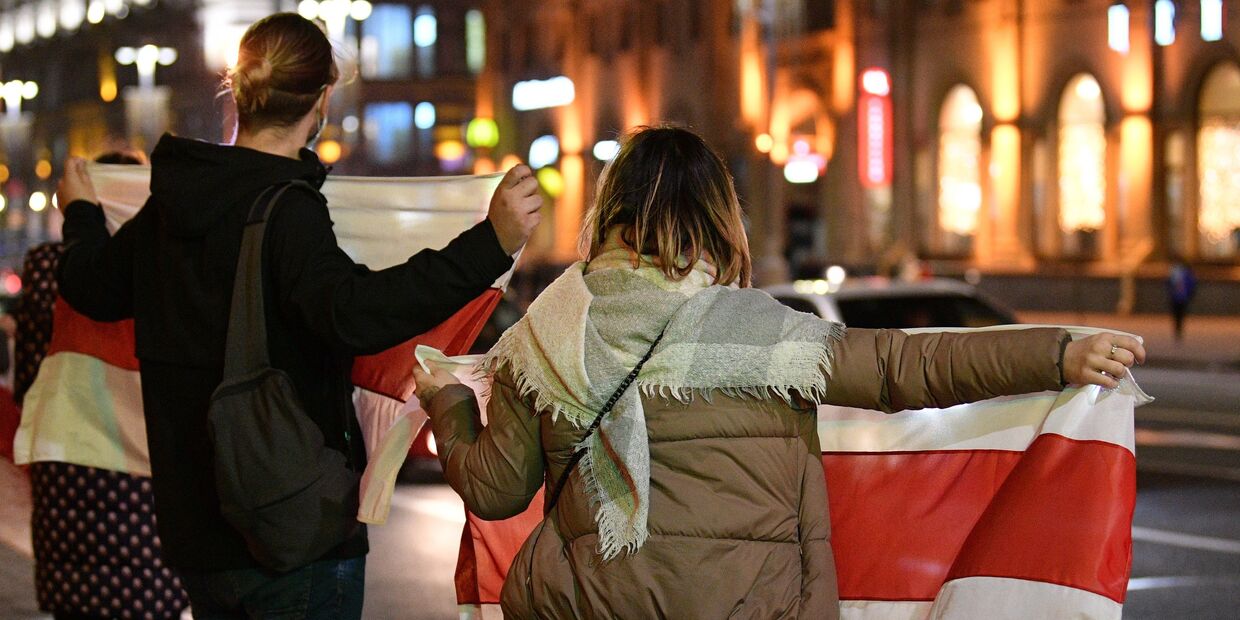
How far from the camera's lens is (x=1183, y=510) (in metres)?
10.8

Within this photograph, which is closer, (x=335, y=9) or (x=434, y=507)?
(x=434, y=507)

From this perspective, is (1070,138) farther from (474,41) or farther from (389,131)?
(389,131)

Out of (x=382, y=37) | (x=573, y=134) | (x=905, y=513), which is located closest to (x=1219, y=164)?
(x=573, y=134)

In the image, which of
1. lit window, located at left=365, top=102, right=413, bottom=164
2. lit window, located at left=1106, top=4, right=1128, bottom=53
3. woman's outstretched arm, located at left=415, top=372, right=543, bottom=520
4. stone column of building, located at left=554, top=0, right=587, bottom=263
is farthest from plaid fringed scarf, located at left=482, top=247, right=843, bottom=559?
lit window, located at left=365, top=102, right=413, bottom=164

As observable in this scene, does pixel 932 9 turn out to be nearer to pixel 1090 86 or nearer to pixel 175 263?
pixel 1090 86

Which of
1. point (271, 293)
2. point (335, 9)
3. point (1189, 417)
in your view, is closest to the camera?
point (271, 293)

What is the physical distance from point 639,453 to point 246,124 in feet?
4.04

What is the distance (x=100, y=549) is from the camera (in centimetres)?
466

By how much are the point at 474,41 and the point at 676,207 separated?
209 ft

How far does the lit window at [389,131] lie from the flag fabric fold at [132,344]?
6509cm

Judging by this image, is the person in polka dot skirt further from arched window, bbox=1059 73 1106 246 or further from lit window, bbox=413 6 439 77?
lit window, bbox=413 6 439 77

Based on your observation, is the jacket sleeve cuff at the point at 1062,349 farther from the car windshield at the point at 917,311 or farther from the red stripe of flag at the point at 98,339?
the car windshield at the point at 917,311

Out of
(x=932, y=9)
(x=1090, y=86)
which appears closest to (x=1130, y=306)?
(x=1090, y=86)

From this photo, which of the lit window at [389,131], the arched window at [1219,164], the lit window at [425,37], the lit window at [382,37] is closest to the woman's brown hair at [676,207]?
the arched window at [1219,164]
